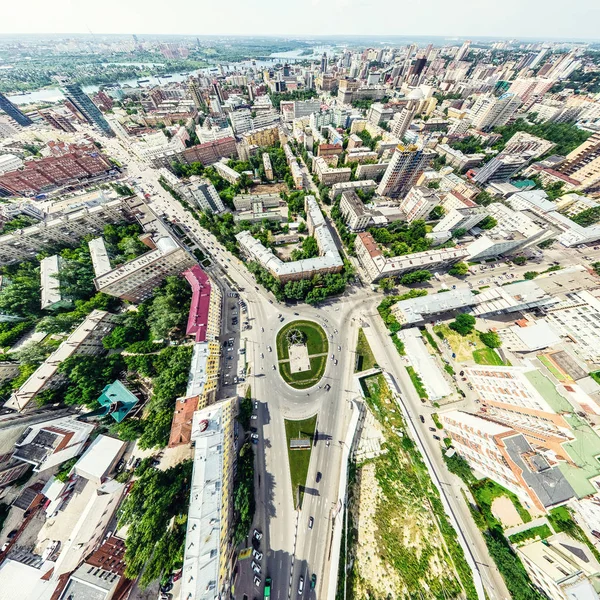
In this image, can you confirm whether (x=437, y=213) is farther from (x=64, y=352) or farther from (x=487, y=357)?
(x=64, y=352)

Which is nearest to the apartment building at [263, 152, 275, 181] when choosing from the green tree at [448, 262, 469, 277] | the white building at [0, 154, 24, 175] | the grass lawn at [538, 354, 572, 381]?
the green tree at [448, 262, 469, 277]

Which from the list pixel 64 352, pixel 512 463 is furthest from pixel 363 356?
pixel 64 352

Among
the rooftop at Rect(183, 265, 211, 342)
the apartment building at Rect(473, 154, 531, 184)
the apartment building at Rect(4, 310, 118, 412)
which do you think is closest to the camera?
the apartment building at Rect(4, 310, 118, 412)

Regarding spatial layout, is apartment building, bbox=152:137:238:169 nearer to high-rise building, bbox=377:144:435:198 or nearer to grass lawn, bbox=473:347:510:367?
high-rise building, bbox=377:144:435:198

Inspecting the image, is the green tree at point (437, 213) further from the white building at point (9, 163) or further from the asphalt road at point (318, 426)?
the white building at point (9, 163)

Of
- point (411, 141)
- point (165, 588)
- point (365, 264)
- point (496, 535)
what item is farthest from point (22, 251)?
point (411, 141)

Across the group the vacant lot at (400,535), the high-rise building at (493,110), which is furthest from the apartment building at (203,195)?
the high-rise building at (493,110)

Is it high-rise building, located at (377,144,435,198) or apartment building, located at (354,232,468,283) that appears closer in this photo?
apartment building, located at (354,232,468,283)
